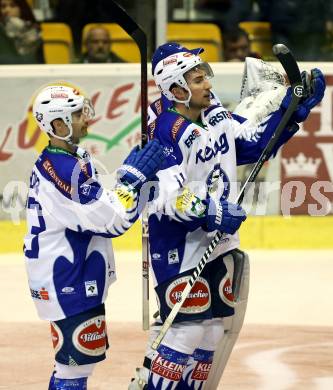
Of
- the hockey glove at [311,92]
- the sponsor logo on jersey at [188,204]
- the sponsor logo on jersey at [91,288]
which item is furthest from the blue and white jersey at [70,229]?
the hockey glove at [311,92]

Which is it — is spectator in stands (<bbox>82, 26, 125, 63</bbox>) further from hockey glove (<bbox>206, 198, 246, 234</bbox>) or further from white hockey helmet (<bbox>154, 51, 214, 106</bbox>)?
hockey glove (<bbox>206, 198, 246, 234</bbox>)

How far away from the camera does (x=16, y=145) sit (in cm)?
978

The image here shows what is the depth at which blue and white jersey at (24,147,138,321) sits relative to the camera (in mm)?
5473

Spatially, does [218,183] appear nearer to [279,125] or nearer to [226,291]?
[279,125]

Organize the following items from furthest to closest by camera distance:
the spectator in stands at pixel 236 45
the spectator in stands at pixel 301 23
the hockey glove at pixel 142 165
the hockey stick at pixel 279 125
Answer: the spectator in stands at pixel 301 23
the spectator in stands at pixel 236 45
the hockey stick at pixel 279 125
the hockey glove at pixel 142 165

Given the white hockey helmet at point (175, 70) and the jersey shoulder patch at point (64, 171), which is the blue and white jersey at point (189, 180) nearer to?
the white hockey helmet at point (175, 70)

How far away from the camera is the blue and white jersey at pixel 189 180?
A: 575cm

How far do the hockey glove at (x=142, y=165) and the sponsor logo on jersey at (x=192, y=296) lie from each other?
521mm

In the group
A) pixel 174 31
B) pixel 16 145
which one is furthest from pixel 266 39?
pixel 16 145

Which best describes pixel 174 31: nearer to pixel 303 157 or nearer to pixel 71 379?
pixel 303 157

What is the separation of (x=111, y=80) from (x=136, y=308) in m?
2.18

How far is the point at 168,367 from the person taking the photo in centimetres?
584

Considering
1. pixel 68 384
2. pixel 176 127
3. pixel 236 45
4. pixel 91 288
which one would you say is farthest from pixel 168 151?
pixel 236 45

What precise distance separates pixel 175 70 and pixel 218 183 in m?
0.52
